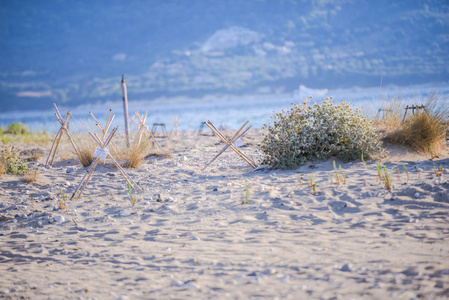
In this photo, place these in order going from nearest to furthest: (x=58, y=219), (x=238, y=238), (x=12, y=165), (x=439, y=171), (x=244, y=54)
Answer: (x=238, y=238), (x=58, y=219), (x=439, y=171), (x=12, y=165), (x=244, y=54)

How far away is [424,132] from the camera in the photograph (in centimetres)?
652

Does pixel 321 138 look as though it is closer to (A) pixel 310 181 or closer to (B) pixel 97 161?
(A) pixel 310 181

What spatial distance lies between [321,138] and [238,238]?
297 cm

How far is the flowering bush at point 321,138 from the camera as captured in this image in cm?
614

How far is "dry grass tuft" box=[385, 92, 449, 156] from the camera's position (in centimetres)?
646

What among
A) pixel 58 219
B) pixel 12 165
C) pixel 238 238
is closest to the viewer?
pixel 238 238

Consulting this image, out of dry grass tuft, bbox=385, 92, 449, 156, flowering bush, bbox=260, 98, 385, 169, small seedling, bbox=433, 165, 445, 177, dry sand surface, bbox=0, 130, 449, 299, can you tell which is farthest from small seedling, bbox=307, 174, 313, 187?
dry grass tuft, bbox=385, 92, 449, 156

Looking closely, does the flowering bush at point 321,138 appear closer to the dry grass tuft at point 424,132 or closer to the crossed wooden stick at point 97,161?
the dry grass tuft at point 424,132

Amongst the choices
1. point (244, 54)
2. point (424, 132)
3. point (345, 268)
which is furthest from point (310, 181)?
point (244, 54)

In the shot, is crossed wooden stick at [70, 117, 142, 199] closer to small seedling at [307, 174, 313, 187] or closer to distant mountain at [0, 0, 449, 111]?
small seedling at [307, 174, 313, 187]

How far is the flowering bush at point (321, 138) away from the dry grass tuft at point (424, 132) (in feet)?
1.93

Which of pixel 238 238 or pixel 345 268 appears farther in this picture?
pixel 238 238

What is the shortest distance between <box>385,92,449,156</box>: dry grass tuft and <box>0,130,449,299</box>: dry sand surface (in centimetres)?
34

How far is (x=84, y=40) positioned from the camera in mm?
144250
